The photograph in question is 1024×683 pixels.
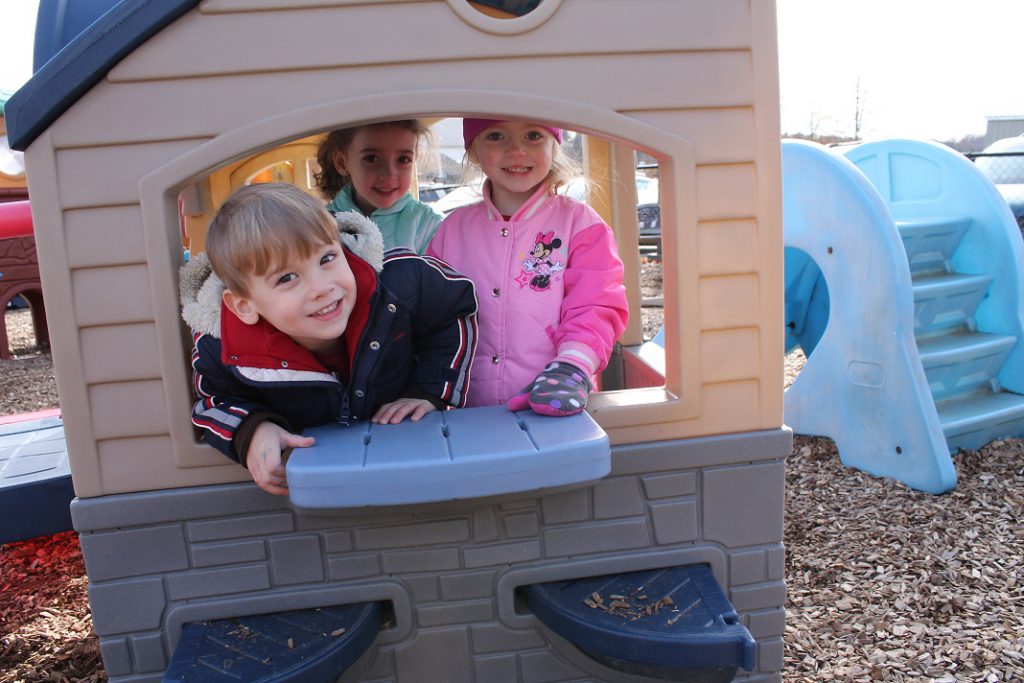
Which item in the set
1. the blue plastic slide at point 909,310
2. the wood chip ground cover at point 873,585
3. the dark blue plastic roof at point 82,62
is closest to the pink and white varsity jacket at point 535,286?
the dark blue plastic roof at point 82,62

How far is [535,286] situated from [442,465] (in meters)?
0.73

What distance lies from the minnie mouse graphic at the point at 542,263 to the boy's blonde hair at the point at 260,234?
0.61 m

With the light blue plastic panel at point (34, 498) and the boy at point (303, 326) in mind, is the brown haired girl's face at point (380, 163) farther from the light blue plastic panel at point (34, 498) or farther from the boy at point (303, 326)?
the light blue plastic panel at point (34, 498)

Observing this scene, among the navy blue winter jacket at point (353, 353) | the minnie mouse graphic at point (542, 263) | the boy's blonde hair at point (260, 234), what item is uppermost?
the boy's blonde hair at point (260, 234)

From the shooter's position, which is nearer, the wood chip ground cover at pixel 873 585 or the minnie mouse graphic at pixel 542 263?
the minnie mouse graphic at pixel 542 263

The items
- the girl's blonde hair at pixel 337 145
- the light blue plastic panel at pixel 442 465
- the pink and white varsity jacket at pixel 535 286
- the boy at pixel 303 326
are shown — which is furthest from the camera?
the girl's blonde hair at pixel 337 145

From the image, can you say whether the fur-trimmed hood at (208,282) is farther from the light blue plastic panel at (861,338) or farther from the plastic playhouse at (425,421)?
the light blue plastic panel at (861,338)

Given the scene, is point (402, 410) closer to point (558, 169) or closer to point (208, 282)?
point (208, 282)

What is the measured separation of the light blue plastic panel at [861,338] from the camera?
3.25 metres

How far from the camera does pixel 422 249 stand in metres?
2.51

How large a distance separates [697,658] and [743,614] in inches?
17.0

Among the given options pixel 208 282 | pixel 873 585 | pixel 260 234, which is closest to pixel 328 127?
pixel 260 234

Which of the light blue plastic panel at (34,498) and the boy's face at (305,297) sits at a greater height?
the boy's face at (305,297)

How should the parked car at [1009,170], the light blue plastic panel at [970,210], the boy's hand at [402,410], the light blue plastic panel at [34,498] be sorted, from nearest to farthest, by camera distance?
the boy's hand at [402,410] → the light blue plastic panel at [34,498] → the light blue plastic panel at [970,210] → the parked car at [1009,170]
